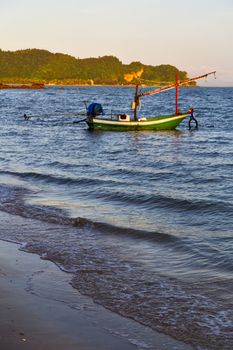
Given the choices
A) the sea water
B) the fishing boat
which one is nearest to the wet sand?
the sea water

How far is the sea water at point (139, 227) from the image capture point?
8242 millimetres

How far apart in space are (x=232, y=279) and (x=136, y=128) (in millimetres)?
32963

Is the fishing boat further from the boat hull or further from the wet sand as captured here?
the wet sand

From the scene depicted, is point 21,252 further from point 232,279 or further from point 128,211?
point 128,211

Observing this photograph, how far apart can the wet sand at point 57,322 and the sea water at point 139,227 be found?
0.28m

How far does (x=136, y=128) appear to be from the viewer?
42.2 m

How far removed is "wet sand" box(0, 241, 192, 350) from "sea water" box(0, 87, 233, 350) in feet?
0.92

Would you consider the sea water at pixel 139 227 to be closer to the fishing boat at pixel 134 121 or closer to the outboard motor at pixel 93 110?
the fishing boat at pixel 134 121

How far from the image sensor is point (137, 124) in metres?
41.7

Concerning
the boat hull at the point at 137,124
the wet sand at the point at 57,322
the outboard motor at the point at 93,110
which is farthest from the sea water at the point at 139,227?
the outboard motor at the point at 93,110

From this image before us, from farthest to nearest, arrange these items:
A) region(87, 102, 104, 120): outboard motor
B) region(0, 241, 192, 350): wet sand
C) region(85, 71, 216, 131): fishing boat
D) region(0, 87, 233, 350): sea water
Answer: region(87, 102, 104, 120): outboard motor → region(85, 71, 216, 131): fishing boat → region(0, 87, 233, 350): sea water → region(0, 241, 192, 350): wet sand

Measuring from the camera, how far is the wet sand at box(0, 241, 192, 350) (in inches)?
262

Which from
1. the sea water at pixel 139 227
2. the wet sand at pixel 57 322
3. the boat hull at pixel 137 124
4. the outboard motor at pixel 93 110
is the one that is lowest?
the sea water at pixel 139 227

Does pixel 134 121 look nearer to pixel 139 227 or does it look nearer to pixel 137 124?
pixel 137 124
